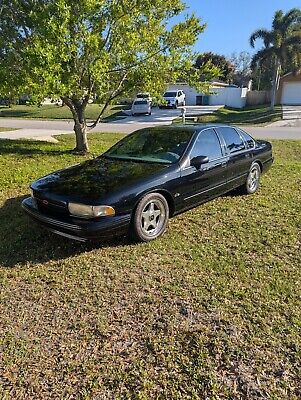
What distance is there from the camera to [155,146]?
188 inches

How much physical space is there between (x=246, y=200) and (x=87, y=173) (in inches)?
109

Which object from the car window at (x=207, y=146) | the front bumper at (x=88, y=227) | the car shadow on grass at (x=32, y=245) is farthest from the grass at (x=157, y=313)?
the car window at (x=207, y=146)

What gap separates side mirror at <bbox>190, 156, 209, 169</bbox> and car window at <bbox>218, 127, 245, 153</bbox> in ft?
3.27

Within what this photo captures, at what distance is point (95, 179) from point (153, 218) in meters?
0.86

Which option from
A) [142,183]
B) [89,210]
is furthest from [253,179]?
[89,210]

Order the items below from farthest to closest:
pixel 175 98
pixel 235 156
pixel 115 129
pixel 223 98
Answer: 1. pixel 223 98
2. pixel 175 98
3. pixel 115 129
4. pixel 235 156

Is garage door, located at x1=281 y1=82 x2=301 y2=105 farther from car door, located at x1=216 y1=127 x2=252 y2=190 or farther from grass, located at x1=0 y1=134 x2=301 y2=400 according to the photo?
grass, located at x1=0 y1=134 x2=301 y2=400

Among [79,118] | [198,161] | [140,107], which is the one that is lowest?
[140,107]

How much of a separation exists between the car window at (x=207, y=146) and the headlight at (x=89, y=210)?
155cm

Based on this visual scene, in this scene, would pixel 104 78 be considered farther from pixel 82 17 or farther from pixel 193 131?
pixel 193 131

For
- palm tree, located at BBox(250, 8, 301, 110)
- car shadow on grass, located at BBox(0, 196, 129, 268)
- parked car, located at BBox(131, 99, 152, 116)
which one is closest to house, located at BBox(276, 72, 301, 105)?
palm tree, located at BBox(250, 8, 301, 110)

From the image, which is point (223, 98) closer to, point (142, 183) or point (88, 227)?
point (142, 183)

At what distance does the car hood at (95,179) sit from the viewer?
373 cm

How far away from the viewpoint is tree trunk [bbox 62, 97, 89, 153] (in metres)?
8.56
